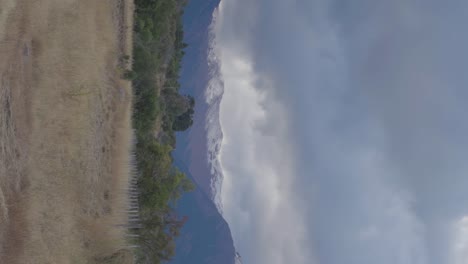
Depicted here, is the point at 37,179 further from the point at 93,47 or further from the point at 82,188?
the point at 93,47

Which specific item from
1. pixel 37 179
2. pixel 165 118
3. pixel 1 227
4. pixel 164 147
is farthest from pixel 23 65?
pixel 165 118

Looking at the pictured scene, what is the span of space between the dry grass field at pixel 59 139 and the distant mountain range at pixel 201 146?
373 feet

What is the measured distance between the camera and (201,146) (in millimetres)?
182250

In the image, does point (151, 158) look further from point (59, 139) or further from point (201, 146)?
Result: point (201, 146)

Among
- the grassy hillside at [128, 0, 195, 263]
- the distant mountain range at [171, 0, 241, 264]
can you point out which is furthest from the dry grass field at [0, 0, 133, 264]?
the distant mountain range at [171, 0, 241, 264]

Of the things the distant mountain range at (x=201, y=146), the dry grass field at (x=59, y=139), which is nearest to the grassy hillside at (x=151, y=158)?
the dry grass field at (x=59, y=139)

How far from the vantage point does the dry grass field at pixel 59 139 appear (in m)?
20.5

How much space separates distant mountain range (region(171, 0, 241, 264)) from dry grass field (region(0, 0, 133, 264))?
113637mm

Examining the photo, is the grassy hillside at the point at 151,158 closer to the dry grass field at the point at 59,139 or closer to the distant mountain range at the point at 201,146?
the dry grass field at the point at 59,139

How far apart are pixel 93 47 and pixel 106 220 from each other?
9179 millimetres

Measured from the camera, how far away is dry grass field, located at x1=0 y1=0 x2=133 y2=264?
20.5 meters

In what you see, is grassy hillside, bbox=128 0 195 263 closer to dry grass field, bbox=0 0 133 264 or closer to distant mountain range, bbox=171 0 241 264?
dry grass field, bbox=0 0 133 264

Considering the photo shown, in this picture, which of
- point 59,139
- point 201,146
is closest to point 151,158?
point 59,139

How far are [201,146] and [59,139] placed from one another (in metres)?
159
